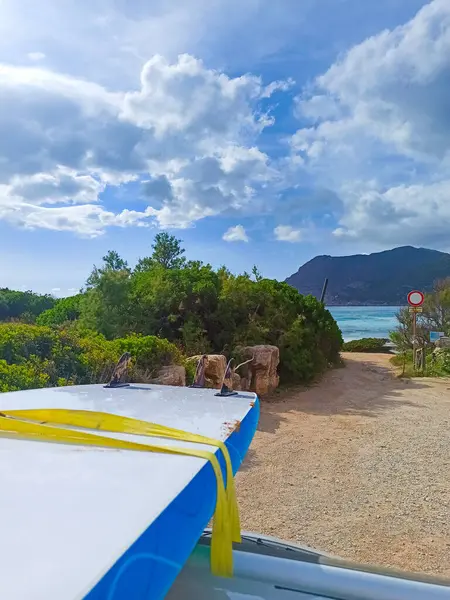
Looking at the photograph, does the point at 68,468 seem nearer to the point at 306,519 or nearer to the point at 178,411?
the point at 178,411

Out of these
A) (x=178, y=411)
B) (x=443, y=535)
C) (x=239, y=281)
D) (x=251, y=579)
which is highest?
(x=239, y=281)

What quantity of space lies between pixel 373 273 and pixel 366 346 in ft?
198

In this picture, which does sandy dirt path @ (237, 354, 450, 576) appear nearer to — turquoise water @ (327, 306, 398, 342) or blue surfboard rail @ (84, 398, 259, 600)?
blue surfboard rail @ (84, 398, 259, 600)

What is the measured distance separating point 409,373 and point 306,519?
10.1m

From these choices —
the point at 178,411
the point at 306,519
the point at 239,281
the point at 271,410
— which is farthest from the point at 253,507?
the point at 239,281

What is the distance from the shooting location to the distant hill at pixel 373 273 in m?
68.5

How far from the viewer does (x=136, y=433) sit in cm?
155

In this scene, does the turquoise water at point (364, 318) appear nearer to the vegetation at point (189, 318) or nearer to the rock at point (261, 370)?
the vegetation at point (189, 318)

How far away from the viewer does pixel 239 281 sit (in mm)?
11750

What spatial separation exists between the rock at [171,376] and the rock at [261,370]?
6.15 feet

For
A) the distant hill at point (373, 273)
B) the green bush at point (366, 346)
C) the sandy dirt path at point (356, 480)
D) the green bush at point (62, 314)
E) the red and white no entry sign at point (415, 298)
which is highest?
the distant hill at point (373, 273)

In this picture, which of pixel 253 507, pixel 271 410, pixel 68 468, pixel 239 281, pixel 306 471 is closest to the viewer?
pixel 68 468

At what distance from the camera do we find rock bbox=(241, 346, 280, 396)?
9.44 metres

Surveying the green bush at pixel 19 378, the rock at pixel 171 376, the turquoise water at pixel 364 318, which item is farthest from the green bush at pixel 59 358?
the turquoise water at pixel 364 318
